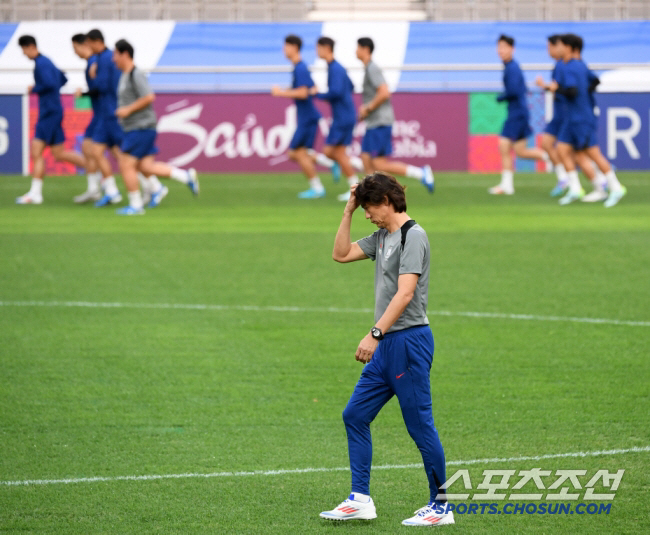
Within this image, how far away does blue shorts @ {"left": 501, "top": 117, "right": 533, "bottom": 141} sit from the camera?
17562 millimetres

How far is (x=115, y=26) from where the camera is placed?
30172 millimetres

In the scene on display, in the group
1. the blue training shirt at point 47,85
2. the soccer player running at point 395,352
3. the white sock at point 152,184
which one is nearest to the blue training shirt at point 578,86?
the white sock at point 152,184

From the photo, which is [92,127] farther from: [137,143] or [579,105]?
[579,105]

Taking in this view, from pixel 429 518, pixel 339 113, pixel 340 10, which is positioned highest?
pixel 340 10

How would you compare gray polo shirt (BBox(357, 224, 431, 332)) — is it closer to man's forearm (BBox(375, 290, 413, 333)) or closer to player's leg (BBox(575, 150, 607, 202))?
man's forearm (BBox(375, 290, 413, 333))

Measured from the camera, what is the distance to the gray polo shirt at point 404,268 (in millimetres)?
4488

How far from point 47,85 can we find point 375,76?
4.78 m

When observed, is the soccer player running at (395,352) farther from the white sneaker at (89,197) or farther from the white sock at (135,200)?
the white sneaker at (89,197)

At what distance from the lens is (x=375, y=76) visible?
53.9 feet

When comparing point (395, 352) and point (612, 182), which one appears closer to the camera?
point (395, 352)

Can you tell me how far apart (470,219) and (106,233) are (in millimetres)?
4707

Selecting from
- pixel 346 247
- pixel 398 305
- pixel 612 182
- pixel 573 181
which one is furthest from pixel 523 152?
pixel 398 305

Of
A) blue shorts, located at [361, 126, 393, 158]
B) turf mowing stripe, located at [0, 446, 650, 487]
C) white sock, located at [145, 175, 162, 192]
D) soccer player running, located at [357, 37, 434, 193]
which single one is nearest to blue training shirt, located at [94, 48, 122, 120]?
white sock, located at [145, 175, 162, 192]

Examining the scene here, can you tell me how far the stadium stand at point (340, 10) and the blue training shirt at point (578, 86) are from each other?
1655cm
